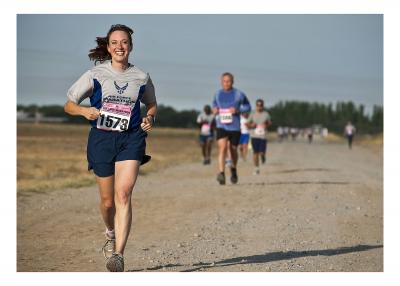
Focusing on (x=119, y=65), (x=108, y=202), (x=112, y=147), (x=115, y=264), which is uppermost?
(x=119, y=65)

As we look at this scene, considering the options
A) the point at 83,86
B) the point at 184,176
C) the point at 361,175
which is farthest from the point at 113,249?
the point at 361,175

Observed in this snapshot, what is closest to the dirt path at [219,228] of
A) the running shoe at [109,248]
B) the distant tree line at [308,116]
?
the running shoe at [109,248]

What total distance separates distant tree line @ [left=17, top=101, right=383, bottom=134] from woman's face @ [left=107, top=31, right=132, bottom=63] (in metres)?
70.8

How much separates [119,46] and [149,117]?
2.14ft

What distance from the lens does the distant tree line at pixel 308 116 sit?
82188 mm

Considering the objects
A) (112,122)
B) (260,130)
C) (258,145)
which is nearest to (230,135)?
(258,145)

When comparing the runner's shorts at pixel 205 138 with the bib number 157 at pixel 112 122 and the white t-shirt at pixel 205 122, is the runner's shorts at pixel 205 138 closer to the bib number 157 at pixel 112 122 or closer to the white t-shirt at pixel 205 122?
the white t-shirt at pixel 205 122

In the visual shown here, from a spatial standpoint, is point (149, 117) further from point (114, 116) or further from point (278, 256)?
point (278, 256)

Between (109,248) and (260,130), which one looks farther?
(260,130)

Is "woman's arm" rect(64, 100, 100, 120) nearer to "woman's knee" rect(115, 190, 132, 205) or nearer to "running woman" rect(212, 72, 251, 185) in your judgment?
"woman's knee" rect(115, 190, 132, 205)

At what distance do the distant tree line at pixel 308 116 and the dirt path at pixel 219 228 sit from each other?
62900 millimetres

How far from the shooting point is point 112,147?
752 centimetres

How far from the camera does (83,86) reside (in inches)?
293
